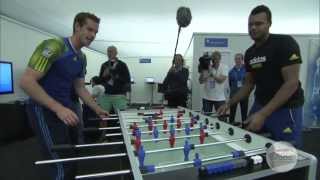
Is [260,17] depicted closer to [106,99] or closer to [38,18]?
[106,99]

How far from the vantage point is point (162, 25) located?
5902 millimetres

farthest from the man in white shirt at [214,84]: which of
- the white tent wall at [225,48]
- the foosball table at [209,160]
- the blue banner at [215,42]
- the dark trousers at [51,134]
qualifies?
the dark trousers at [51,134]

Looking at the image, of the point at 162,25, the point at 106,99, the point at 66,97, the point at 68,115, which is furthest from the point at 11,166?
the point at 162,25

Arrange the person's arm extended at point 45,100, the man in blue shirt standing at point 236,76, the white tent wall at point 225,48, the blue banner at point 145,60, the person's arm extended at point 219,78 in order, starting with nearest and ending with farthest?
the person's arm extended at point 45,100
the person's arm extended at point 219,78
the man in blue shirt standing at point 236,76
the white tent wall at point 225,48
the blue banner at point 145,60

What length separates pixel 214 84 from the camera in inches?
160

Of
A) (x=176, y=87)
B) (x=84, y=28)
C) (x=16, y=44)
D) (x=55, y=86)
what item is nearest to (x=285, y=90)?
(x=84, y=28)

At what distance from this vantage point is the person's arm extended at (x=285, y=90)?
70.4 inches

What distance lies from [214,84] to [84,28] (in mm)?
2700

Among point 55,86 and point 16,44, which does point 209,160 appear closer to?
point 55,86

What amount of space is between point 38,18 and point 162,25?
2503 millimetres

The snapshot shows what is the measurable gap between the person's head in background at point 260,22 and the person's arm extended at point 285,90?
30cm

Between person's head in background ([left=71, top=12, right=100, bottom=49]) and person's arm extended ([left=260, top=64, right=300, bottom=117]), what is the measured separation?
1.23 meters

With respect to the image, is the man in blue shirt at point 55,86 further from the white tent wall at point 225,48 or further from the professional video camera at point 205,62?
the white tent wall at point 225,48

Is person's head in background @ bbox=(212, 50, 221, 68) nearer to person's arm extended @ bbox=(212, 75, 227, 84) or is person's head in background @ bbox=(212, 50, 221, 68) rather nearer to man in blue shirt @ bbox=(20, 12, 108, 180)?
person's arm extended @ bbox=(212, 75, 227, 84)
